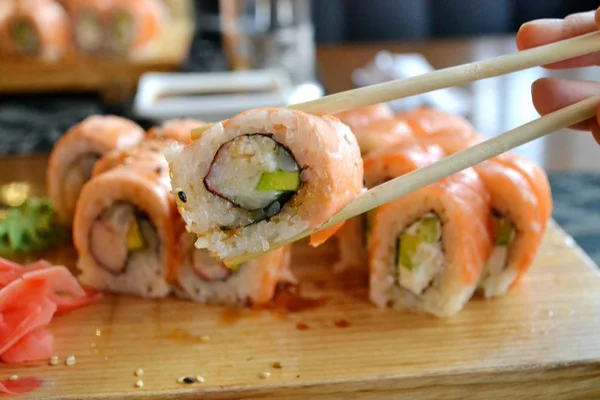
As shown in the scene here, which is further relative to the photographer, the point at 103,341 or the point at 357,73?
the point at 357,73

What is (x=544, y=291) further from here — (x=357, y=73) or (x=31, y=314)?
(x=357, y=73)

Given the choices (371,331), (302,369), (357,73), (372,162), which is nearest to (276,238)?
(302,369)

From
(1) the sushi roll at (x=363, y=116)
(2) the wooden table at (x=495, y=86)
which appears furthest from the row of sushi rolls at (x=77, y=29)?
(1) the sushi roll at (x=363, y=116)

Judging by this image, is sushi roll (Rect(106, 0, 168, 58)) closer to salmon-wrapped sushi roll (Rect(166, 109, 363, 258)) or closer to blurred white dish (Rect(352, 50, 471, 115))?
blurred white dish (Rect(352, 50, 471, 115))

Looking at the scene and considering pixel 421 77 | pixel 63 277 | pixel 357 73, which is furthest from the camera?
pixel 357 73

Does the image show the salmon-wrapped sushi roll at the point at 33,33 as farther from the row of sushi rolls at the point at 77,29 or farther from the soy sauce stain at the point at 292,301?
the soy sauce stain at the point at 292,301
